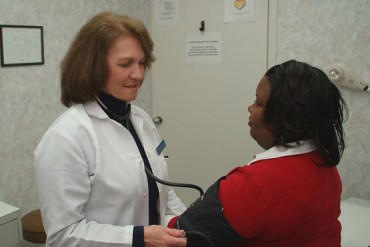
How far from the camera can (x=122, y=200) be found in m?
1.11

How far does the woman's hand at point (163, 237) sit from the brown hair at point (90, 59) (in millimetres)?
440

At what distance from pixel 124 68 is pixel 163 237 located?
0.52 meters

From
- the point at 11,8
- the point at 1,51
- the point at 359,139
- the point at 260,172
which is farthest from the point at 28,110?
the point at 359,139

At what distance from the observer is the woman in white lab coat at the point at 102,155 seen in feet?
3.31

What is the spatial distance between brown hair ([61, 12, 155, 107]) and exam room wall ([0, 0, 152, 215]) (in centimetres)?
94

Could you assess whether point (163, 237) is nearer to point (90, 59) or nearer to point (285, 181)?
point (285, 181)

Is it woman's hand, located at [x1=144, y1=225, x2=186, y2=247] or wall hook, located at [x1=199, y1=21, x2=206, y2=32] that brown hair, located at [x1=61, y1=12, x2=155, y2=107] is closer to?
woman's hand, located at [x1=144, y1=225, x2=186, y2=247]

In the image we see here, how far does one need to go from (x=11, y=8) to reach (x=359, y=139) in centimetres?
193

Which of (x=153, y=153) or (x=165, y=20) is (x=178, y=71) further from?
(x=153, y=153)

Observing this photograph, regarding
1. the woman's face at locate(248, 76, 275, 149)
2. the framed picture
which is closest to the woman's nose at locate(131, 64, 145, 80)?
the woman's face at locate(248, 76, 275, 149)

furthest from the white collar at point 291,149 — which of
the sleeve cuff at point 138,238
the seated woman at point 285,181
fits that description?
the sleeve cuff at point 138,238

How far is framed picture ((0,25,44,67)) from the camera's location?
1.87 meters

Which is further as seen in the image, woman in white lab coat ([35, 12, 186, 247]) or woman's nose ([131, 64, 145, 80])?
woman's nose ([131, 64, 145, 80])

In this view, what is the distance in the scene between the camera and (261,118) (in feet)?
3.00
